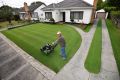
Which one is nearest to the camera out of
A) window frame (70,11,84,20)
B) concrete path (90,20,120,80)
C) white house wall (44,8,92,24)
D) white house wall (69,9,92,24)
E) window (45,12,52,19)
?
concrete path (90,20,120,80)

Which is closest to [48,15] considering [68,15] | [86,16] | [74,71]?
[68,15]

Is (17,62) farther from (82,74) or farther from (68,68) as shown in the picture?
(82,74)

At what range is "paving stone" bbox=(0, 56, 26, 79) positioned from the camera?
5287 millimetres

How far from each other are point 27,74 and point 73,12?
16944 millimetres

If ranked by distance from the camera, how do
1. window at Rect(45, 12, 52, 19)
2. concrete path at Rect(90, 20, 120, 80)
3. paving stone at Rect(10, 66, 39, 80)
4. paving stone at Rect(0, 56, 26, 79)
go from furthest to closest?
window at Rect(45, 12, 52, 19) < paving stone at Rect(0, 56, 26, 79) < paving stone at Rect(10, 66, 39, 80) < concrete path at Rect(90, 20, 120, 80)

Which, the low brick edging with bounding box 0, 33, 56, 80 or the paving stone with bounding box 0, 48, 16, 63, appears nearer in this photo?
the low brick edging with bounding box 0, 33, 56, 80

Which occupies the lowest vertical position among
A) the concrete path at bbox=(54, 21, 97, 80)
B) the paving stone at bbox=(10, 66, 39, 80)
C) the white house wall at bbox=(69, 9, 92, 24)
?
the paving stone at bbox=(10, 66, 39, 80)

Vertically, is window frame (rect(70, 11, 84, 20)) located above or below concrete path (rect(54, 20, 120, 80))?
above

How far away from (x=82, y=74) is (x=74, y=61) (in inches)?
51.4

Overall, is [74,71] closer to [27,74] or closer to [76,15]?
[27,74]

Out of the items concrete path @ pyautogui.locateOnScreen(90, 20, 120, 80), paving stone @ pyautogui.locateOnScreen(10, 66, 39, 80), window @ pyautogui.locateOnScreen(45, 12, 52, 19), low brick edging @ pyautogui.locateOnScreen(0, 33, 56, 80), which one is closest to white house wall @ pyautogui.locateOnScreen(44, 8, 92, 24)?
window @ pyautogui.locateOnScreen(45, 12, 52, 19)

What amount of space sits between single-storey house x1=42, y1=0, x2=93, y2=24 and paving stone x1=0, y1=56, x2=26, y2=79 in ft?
49.9

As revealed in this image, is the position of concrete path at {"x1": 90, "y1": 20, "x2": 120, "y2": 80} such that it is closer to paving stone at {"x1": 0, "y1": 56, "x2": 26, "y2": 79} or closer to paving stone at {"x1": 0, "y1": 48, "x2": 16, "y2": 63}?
paving stone at {"x1": 0, "y1": 56, "x2": 26, "y2": 79}

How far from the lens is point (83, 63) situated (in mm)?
5883
